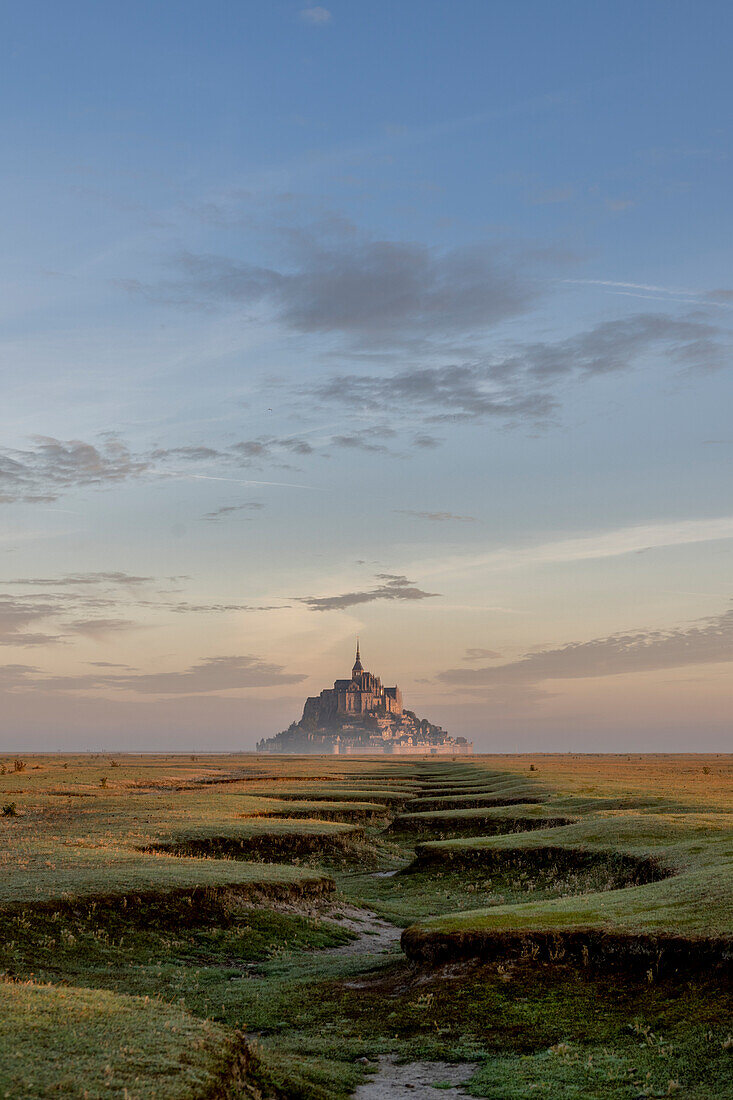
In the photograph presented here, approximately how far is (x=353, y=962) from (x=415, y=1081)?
10.1m

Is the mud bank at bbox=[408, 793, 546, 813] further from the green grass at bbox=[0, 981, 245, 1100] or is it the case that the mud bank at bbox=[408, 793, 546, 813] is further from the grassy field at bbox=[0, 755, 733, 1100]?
the green grass at bbox=[0, 981, 245, 1100]

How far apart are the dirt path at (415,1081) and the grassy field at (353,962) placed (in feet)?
1.10

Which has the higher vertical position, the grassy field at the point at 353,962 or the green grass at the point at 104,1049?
the green grass at the point at 104,1049

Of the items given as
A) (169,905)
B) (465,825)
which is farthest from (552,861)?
(169,905)

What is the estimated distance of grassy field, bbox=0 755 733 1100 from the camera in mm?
15008

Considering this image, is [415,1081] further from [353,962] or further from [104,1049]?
[353,962]

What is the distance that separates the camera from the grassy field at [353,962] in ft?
49.2

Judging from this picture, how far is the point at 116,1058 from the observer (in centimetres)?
1330

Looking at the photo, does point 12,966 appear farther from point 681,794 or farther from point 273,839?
point 681,794

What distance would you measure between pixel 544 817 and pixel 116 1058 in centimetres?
4555

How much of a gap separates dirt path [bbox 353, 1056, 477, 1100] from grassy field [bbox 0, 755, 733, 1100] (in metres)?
0.34

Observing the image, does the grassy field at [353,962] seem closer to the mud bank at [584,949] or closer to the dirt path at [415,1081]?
the mud bank at [584,949]

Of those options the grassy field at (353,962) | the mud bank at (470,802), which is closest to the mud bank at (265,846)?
the grassy field at (353,962)

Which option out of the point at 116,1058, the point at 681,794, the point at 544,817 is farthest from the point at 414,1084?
the point at 681,794
